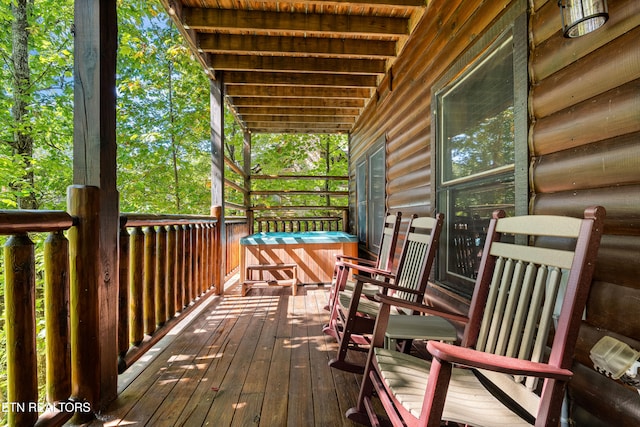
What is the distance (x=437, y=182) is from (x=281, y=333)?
1881 mm

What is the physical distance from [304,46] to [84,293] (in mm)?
3248

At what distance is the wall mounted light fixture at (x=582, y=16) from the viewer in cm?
104

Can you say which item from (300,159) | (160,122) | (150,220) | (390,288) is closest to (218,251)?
(150,220)

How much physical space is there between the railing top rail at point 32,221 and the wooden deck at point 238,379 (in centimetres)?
103

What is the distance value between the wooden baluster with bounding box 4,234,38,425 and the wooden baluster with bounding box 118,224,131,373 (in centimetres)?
61

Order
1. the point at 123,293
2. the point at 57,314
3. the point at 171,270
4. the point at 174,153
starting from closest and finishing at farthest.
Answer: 1. the point at 57,314
2. the point at 123,293
3. the point at 171,270
4. the point at 174,153

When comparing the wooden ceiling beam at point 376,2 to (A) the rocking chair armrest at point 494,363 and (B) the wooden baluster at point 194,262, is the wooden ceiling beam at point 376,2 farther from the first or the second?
(A) the rocking chair armrest at point 494,363

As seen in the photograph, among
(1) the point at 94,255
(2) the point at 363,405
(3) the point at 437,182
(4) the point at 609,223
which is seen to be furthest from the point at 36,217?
(3) the point at 437,182

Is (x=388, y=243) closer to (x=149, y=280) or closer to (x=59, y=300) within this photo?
(x=149, y=280)

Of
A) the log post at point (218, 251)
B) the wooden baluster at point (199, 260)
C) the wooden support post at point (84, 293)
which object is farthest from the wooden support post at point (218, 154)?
the wooden support post at point (84, 293)

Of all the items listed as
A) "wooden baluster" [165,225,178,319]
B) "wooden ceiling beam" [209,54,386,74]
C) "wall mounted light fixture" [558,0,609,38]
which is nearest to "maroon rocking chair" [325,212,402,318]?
"wooden baluster" [165,225,178,319]

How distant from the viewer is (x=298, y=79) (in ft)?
14.3

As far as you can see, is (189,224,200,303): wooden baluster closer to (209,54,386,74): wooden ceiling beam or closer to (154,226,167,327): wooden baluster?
(154,226,167,327): wooden baluster

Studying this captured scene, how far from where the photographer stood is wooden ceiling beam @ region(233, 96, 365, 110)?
5.32 m
